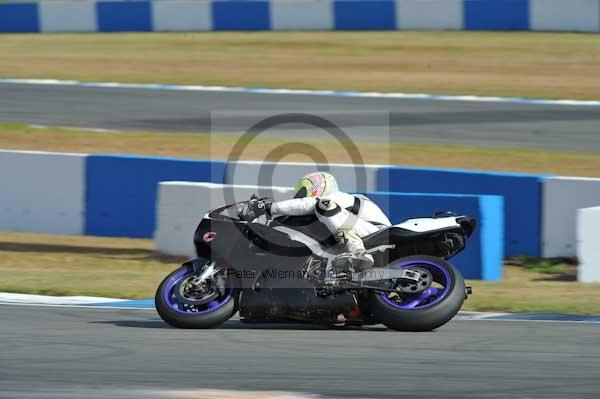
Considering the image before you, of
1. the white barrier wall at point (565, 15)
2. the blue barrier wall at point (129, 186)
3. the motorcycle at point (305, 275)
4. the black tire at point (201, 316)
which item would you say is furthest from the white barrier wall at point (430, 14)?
the black tire at point (201, 316)

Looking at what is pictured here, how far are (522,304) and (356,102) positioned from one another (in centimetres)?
1181

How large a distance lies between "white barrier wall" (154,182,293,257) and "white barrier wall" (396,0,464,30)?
15.3 m

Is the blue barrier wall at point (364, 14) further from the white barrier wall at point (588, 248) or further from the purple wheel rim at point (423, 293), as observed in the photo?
the purple wheel rim at point (423, 293)

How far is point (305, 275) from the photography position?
7.53 m

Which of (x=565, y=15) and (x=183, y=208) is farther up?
(x=565, y=15)

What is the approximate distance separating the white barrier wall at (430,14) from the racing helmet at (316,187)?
63.1ft

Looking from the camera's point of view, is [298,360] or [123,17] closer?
[298,360]

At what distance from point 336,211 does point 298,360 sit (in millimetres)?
1187

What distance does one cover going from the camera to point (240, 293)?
301 inches

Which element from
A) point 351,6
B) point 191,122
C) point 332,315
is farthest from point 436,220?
point 351,6

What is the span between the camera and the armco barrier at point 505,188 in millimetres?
11844

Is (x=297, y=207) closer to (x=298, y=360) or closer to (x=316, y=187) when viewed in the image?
(x=316, y=187)

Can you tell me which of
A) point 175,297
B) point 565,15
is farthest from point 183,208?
point 565,15

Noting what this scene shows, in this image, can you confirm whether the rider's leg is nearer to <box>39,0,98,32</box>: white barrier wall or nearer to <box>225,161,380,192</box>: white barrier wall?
<box>225,161,380,192</box>: white barrier wall
